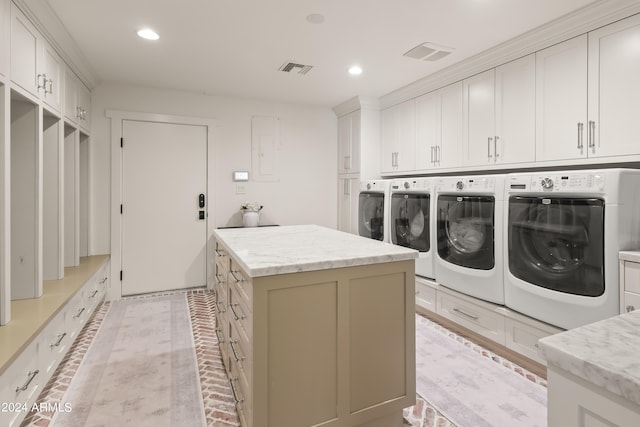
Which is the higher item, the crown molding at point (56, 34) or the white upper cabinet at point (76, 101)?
the crown molding at point (56, 34)

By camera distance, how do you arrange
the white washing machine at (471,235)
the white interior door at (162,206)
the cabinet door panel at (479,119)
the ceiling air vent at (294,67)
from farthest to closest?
the white interior door at (162,206)
the ceiling air vent at (294,67)
the cabinet door panel at (479,119)
the white washing machine at (471,235)

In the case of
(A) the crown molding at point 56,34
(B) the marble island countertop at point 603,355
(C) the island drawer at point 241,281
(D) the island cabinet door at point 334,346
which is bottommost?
(D) the island cabinet door at point 334,346

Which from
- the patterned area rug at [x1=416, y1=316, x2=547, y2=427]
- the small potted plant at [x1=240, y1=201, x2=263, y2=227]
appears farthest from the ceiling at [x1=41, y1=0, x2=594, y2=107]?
the patterned area rug at [x1=416, y1=316, x2=547, y2=427]

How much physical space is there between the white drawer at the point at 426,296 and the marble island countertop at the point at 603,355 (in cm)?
252

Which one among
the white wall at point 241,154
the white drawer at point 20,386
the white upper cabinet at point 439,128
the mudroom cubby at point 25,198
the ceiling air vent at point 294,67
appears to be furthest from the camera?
the white wall at point 241,154

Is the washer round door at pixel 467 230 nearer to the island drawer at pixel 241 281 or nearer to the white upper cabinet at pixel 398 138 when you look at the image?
the white upper cabinet at pixel 398 138

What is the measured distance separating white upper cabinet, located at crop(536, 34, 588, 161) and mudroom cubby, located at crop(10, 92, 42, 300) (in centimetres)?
364

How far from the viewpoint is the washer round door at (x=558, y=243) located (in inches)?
77.5

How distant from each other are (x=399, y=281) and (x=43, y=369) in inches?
82.1

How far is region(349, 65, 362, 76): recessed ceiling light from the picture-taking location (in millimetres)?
3379

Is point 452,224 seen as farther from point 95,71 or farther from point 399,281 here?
point 95,71

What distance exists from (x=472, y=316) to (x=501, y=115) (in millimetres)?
1736

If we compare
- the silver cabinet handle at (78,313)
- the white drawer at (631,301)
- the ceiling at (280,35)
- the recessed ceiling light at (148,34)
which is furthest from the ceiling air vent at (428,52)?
the silver cabinet handle at (78,313)

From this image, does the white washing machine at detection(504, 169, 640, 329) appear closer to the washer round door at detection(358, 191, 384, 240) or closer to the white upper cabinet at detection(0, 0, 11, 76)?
the washer round door at detection(358, 191, 384, 240)
